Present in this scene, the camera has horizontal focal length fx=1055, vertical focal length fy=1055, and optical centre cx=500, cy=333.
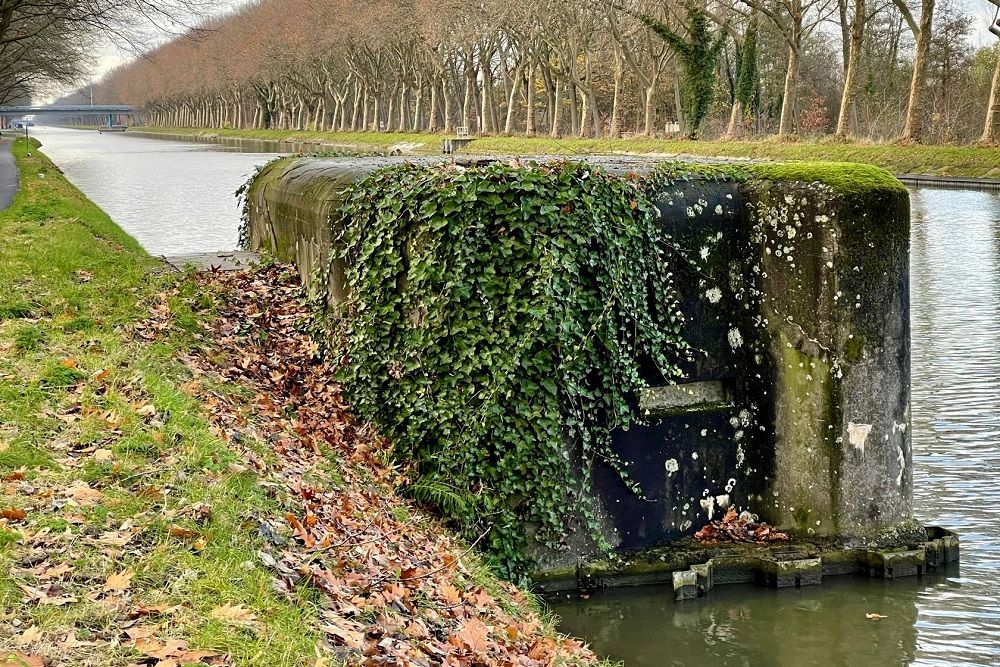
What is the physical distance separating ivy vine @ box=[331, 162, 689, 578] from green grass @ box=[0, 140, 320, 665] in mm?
2005

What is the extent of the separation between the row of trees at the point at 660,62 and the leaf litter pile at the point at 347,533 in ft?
58.1

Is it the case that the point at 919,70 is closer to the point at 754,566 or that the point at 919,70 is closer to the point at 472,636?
the point at 754,566

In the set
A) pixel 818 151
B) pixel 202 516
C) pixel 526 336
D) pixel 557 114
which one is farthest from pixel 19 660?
pixel 557 114

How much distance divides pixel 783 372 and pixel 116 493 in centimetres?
560

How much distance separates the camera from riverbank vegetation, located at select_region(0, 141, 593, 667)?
445cm

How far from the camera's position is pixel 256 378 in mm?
10164

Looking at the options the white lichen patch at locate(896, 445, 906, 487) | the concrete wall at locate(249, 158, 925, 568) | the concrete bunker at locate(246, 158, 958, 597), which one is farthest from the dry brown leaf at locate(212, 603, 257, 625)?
the white lichen patch at locate(896, 445, 906, 487)

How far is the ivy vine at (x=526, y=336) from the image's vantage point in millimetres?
8266

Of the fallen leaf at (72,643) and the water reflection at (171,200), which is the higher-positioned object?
the water reflection at (171,200)

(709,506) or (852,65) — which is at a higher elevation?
(852,65)

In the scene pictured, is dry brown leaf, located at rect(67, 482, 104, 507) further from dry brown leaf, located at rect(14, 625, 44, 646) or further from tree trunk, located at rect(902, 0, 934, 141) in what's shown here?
tree trunk, located at rect(902, 0, 934, 141)

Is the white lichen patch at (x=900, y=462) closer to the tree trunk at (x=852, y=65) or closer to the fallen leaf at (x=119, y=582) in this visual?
the fallen leaf at (x=119, y=582)

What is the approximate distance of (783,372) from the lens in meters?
8.98

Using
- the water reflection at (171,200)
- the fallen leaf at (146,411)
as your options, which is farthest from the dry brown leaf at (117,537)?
the water reflection at (171,200)
